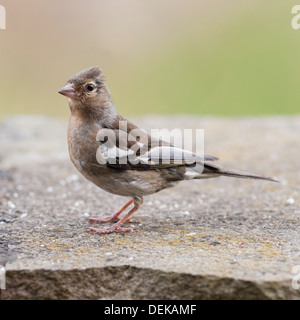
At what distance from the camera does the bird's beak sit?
4.61m

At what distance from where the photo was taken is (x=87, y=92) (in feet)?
15.5

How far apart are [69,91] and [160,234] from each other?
1421 millimetres

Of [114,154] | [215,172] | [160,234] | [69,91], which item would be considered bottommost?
[160,234]

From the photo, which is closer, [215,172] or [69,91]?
[69,91]

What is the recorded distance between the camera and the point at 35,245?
4113 millimetres

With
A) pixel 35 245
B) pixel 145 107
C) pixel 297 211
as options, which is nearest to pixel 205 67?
pixel 145 107

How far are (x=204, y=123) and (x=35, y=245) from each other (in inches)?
215

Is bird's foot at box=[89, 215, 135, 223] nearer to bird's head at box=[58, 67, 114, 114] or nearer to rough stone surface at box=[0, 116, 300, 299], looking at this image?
rough stone surface at box=[0, 116, 300, 299]

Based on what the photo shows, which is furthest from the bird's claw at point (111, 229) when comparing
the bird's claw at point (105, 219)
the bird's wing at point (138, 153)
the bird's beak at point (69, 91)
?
the bird's beak at point (69, 91)

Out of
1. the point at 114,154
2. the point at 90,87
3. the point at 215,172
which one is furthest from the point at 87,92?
the point at 215,172

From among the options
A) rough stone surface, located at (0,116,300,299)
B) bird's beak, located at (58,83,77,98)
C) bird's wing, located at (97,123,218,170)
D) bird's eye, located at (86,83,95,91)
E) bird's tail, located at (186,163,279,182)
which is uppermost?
bird's eye, located at (86,83,95,91)

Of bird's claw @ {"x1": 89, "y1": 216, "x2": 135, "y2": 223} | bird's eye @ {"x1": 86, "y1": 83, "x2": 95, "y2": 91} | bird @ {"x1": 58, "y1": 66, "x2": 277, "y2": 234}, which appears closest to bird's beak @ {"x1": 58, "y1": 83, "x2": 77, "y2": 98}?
bird @ {"x1": 58, "y1": 66, "x2": 277, "y2": 234}

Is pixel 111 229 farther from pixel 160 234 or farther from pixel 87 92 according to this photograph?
pixel 87 92
